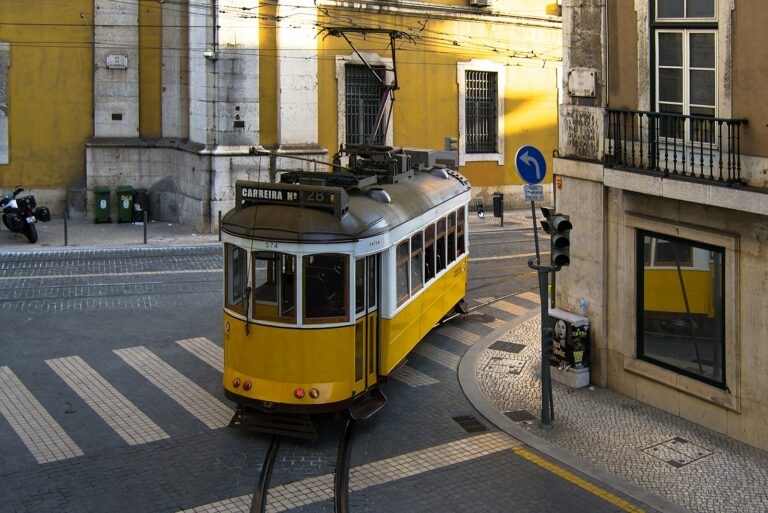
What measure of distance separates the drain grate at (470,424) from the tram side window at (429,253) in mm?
2395

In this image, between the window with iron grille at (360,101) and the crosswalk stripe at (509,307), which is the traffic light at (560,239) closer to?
the crosswalk stripe at (509,307)

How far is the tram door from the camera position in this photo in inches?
465

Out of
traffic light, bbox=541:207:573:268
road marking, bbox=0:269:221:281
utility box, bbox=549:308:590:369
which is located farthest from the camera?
road marking, bbox=0:269:221:281

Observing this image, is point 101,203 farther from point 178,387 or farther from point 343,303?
point 343,303

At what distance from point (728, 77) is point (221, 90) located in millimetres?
16442

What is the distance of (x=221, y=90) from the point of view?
85.9 feet

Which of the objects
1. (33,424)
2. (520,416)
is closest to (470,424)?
(520,416)

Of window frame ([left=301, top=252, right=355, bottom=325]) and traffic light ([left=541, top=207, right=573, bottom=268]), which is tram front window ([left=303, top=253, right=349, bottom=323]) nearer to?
window frame ([left=301, top=252, right=355, bottom=325])

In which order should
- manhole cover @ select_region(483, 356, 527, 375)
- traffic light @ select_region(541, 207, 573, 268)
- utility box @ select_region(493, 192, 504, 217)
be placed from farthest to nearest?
utility box @ select_region(493, 192, 504, 217), manhole cover @ select_region(483, 356, 527, 375), traffic light @ select_region(541, 207, 573, 268)

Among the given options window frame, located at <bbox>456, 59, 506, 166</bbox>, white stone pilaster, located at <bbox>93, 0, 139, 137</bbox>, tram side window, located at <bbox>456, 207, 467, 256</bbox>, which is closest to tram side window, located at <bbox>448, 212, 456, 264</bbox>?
tram side window, located at <bbox>456, 207, 467, 256</bbox>

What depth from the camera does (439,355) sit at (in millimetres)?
15805

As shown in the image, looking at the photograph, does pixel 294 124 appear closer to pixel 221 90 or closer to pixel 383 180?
pixel 221 90

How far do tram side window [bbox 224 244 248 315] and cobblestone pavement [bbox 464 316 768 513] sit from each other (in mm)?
3570

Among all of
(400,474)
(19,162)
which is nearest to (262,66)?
(19,162)
